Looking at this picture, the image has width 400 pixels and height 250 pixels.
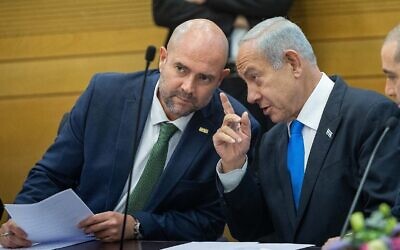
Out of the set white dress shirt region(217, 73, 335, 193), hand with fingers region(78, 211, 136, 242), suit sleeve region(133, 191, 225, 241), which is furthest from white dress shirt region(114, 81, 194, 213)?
white dress shirt region(217, 73, 335, 193)

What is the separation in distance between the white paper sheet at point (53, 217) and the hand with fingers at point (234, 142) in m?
0.51

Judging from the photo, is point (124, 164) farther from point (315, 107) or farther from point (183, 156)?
point (315, 107)

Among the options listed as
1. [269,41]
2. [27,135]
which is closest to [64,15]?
[27,135]

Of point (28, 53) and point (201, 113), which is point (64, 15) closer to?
point (28, 53)

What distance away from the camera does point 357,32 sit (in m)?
5.51

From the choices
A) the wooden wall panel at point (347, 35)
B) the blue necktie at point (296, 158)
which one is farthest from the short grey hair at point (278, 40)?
the wooden wall panel at point (347, 35)

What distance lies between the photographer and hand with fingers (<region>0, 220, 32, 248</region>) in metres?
3.16

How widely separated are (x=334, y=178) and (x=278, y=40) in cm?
54

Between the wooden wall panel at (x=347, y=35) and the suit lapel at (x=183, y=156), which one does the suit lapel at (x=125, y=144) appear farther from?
the wooden wall panel at (x=347, y=35)

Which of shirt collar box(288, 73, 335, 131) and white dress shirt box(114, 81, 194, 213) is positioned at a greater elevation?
shirt collar box(288, 73, 335, 131)

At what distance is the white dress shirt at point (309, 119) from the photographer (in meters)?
3.17

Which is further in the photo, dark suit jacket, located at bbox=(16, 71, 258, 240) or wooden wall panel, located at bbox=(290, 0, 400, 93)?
wooden wall panel, located at bbox=(290, 0, 400, 93)

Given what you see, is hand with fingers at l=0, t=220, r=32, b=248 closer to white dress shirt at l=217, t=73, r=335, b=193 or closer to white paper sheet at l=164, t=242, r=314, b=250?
white paper sheet at l=164, t=242, r=314, b=250

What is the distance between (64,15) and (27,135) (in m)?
0.87
